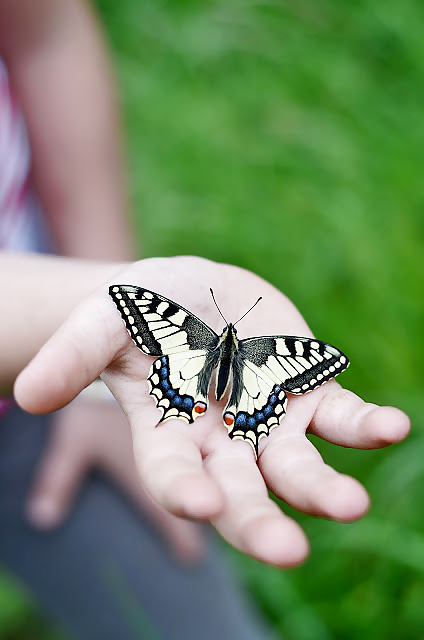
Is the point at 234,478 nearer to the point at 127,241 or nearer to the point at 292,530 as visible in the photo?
the point at 292,530

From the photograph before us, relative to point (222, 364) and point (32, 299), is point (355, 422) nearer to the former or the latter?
point (222, 364)

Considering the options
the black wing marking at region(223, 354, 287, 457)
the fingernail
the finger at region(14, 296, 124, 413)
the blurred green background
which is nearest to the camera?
the finger at region(14, 296, 124, 413)

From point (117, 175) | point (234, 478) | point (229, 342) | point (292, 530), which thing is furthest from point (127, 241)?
point (292, 530)

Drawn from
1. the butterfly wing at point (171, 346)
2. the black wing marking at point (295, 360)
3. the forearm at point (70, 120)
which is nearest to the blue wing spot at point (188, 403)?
the butterfly wing at point (171, 346)

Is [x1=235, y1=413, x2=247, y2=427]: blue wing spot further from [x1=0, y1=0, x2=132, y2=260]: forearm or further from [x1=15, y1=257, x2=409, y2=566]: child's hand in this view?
[x1=0, y1=0, x2=132, y2=260]: forearm

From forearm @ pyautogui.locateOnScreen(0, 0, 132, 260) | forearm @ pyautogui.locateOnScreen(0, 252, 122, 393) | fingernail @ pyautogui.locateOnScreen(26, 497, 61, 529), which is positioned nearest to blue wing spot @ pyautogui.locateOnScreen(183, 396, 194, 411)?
forearm @ pyautogui.locateOnScreen(0, 252, 122, 393)

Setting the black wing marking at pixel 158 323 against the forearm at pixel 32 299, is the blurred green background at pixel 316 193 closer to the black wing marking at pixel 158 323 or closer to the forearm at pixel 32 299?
the forearm at pixel 32 299
